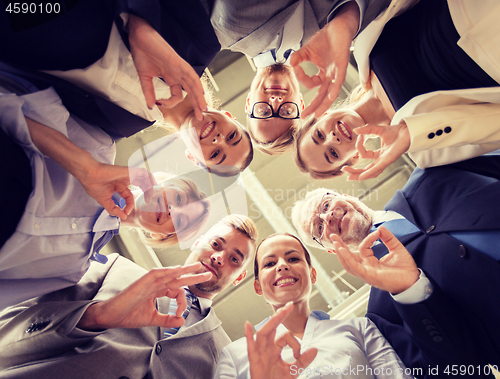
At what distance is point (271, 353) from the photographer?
1.12m

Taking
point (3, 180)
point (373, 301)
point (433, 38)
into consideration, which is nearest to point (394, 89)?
point (433, 38)

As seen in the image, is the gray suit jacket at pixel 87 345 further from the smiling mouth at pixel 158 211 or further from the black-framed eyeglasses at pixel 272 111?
the black-framed eyeglasses at pixel 272 111

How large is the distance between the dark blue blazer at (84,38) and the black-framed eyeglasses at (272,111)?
2.70 ft

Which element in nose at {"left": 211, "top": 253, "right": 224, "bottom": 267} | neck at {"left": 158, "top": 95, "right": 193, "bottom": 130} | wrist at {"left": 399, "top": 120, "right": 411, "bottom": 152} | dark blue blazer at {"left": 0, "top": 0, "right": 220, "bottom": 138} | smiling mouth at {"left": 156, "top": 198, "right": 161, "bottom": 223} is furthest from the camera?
nose at {"left": 211, "top": 253, "right": 224, "bottom": 267}

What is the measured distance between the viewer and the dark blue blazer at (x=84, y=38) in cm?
82

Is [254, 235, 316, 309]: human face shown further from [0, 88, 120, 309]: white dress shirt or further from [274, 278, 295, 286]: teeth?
[0, 88, 120, 309]: white dress shirt

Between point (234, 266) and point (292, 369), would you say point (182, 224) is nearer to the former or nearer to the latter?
point (234, 266)

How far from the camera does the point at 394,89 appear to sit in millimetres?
1400

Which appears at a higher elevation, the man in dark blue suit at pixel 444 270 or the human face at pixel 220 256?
the man in dark blue suit at pixel 444 270

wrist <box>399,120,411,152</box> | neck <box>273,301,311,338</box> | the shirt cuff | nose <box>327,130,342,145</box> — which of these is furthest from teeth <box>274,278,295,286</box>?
wrist <box>399,120,411,152</box>

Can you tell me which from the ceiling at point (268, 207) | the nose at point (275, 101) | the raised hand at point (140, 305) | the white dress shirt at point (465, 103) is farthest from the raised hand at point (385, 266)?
the ceiling at point (268, 207)

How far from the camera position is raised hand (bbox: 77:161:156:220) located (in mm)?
965

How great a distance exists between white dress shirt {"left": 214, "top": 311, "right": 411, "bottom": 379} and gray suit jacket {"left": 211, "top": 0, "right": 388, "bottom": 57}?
61.1 inches

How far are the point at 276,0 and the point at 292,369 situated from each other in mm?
1628
